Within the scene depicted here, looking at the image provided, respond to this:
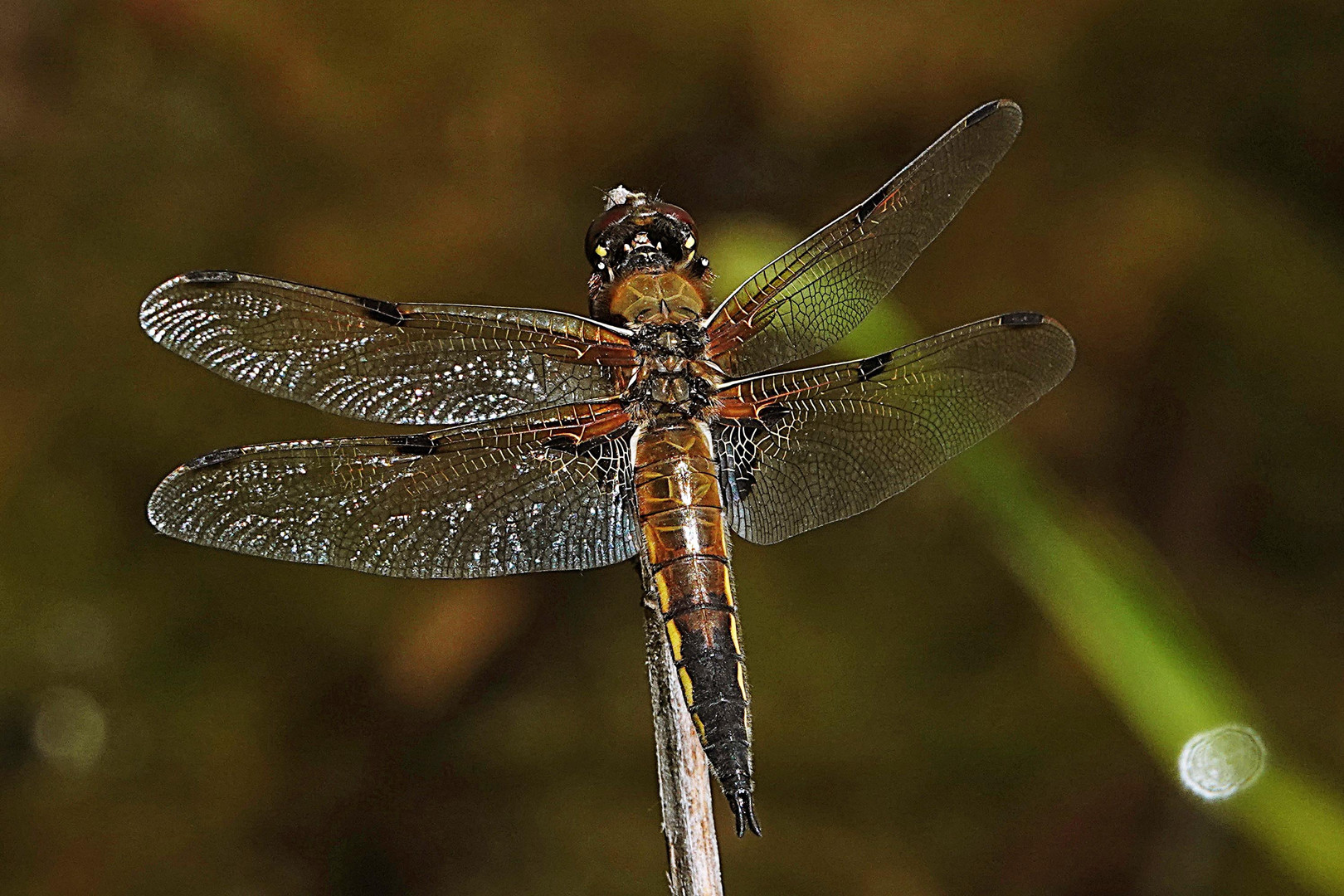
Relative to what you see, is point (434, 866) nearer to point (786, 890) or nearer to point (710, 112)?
point (786, 890)

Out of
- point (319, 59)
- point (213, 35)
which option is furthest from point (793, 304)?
point (213, 35)

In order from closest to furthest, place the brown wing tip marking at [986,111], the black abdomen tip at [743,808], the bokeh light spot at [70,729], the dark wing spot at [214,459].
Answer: the black abdomen tip at [743,808] < the dark wing spot at [214,459] < the brown wing tip marking at [986,111] < the bokeh light spot at [70,729]

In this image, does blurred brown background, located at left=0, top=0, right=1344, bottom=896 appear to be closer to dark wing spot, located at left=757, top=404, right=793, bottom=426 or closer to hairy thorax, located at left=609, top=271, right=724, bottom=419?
hairy thorax, located at left=609, top=271, right=724, bottom=419

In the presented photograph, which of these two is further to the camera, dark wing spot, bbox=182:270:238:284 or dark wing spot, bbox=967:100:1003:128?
dark wing spot, bbox=967:100:1003:128

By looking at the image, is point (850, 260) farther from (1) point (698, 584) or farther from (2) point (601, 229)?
(1) point (698, 584)

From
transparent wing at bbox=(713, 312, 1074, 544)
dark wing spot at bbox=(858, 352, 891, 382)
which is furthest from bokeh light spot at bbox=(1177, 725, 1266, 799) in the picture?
dark wing spot at bbox=(858, 352, 891, 382)

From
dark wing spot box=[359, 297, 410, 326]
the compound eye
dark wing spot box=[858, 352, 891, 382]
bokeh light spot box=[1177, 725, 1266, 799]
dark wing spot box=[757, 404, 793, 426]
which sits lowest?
bokeh light spot box=[1177, 725, 1266, 799]

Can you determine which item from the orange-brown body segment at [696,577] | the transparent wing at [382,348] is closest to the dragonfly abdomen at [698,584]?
the orange-brown body segment at [696,577]

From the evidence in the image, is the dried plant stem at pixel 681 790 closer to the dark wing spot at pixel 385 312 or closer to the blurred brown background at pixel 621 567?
the dark wing spot at pixel 385 312
